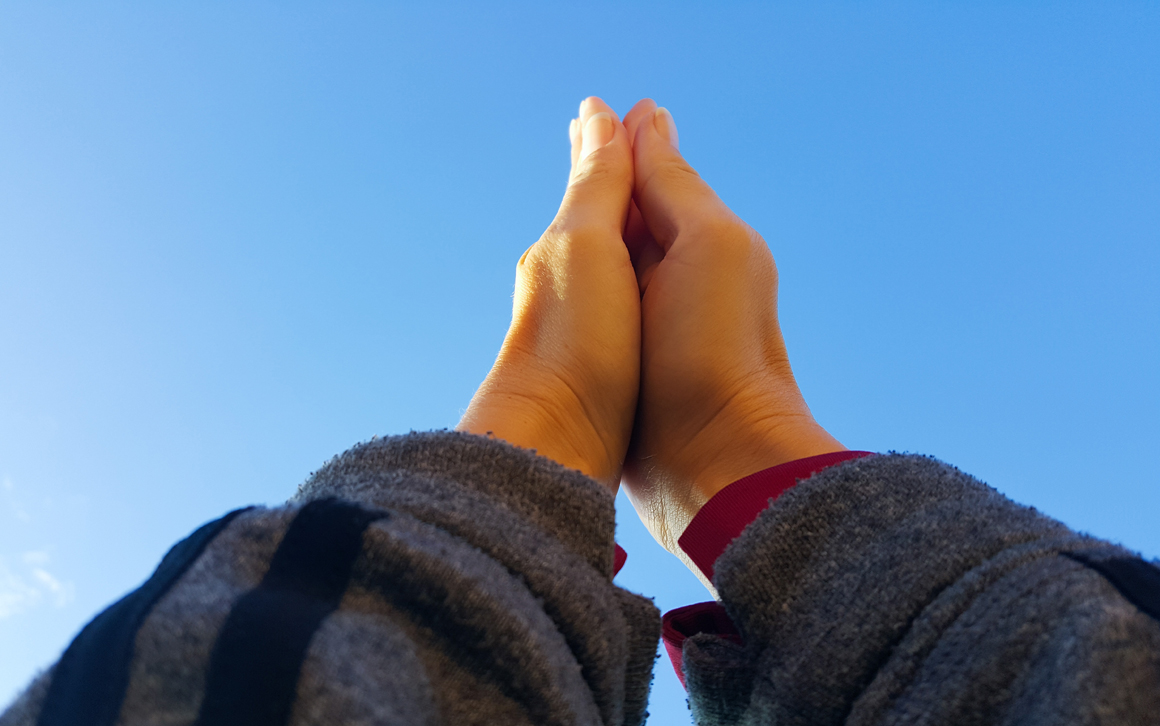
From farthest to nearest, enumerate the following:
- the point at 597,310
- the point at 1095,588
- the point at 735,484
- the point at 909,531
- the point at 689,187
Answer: the point at 689,187, the point at 597,310, the point at 735,484, the point at 909,531, the point at 1095,588

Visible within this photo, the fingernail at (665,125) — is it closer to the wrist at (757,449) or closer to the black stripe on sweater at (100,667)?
the wrist at (757,449)

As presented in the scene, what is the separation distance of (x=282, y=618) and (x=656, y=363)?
0.67 meters

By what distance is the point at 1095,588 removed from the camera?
14.0 inches

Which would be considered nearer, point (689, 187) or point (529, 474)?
point (529, 474)

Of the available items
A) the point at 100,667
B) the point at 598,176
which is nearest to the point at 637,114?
the point at 598,176

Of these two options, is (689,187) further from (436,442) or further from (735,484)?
(436,442)

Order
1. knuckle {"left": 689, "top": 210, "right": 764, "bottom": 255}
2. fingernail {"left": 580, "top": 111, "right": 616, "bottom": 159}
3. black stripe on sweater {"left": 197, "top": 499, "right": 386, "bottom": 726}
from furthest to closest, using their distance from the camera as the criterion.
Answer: fingernail {"left": 580, "top": 111, "right": 616, "bottom": 159}, knuckle {"left": 689, "top": 210, "right": 764, "bottom": 255}, black stripe on sweater {"left": 197, "top": 499, "right": 386, "bottom": 726}

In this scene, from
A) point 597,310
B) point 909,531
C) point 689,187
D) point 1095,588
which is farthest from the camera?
point 689,187

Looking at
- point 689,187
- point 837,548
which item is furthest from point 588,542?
point 689,187

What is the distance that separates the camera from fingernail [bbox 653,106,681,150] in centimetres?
127

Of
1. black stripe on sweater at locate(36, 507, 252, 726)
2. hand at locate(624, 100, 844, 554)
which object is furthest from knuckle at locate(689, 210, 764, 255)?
black stripe on sweater at locate(36, 507, 252, 726)

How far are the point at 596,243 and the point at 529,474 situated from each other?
0.53 metres

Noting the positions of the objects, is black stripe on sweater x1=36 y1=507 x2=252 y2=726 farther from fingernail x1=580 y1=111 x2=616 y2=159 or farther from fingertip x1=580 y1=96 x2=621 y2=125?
fingertip x1=580 y1=96 x2=621 y2=125

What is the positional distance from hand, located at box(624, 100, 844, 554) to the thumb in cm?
8
